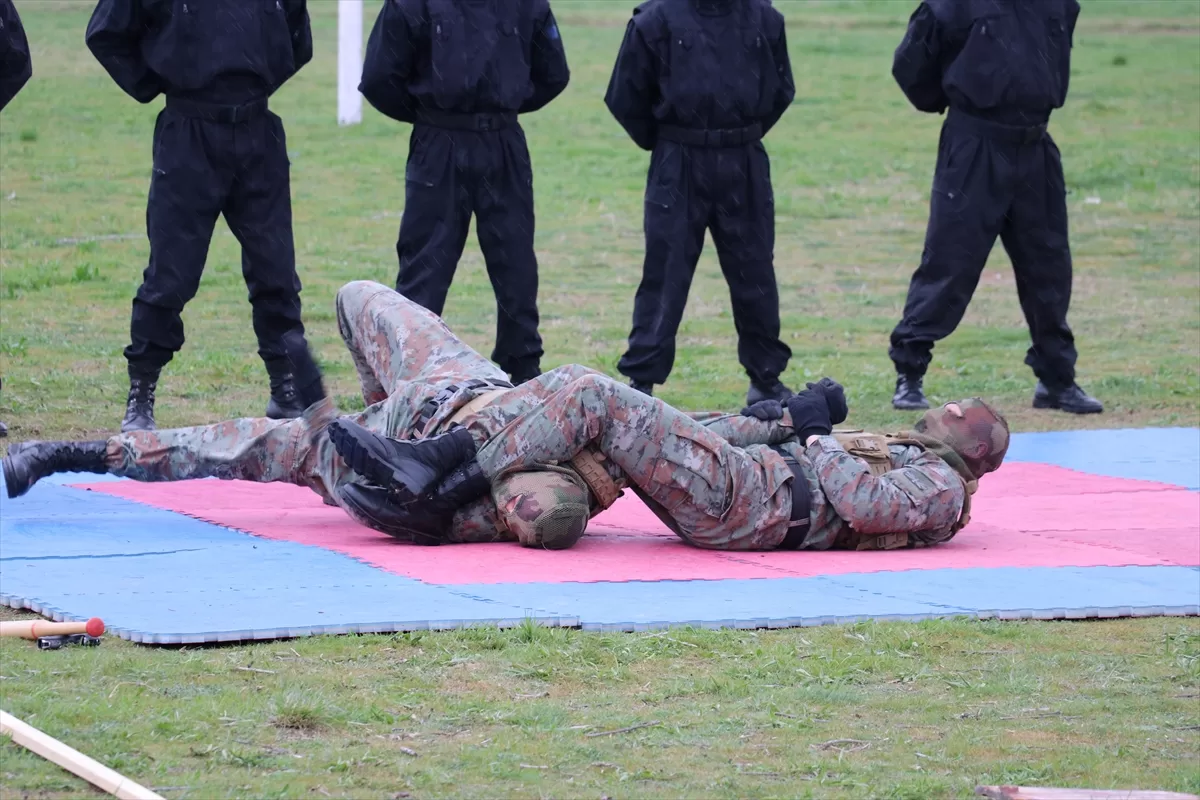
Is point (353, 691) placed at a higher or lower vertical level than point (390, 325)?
lower

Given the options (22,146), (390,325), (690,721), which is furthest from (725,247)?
(22,146)

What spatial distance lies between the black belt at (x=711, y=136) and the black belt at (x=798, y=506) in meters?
2.93

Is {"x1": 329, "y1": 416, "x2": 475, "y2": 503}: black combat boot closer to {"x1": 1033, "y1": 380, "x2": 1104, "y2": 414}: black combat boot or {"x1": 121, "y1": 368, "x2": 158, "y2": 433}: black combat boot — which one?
{"x1": 121, "y1": 368, "x2": 158, "y2": 433}: black combat boot

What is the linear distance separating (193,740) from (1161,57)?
2438 cm

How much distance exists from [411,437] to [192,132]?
2.55 m

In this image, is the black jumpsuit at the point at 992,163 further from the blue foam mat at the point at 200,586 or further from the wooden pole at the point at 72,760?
the wooden pole at the point at 72,760

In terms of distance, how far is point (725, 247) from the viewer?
29.2 ft

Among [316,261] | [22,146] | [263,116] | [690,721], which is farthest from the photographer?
[22,146]

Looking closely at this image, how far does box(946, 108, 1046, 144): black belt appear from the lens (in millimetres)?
8922

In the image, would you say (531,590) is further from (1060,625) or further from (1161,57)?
(1161,57)

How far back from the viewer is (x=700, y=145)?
342 inches

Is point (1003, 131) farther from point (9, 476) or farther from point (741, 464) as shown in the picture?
point (9, 476)

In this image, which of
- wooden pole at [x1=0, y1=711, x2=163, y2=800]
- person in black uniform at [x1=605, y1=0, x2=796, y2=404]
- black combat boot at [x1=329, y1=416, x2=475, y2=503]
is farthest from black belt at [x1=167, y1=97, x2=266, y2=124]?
wooden pole at [x1=0, y1=711, x2=163, y2=800]

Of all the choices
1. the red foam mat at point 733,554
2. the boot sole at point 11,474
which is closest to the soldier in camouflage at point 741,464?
the red foam mat at point 733,554
